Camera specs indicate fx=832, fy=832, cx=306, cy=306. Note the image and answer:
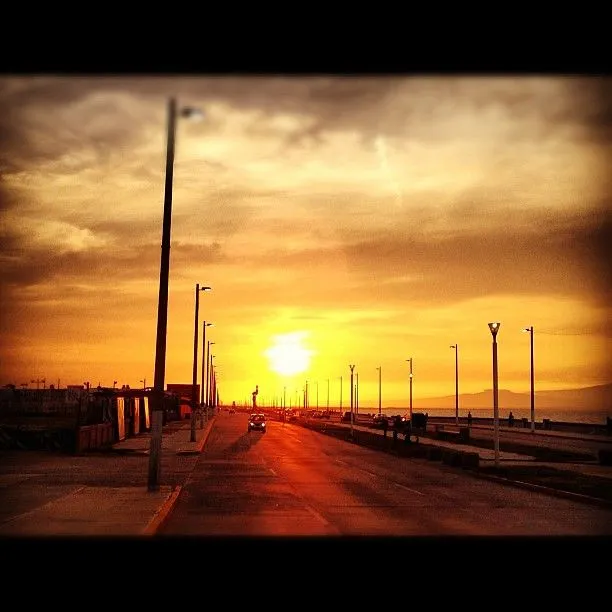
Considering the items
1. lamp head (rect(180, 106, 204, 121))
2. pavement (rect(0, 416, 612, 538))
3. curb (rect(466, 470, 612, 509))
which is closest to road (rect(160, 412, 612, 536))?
curb (rect(466, 470, 612, 509))

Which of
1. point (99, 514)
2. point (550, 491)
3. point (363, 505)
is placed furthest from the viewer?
point (550, 491)

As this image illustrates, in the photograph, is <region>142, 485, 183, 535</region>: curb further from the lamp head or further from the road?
the lamp head

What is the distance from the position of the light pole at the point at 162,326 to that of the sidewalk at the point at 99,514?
2.92 feet

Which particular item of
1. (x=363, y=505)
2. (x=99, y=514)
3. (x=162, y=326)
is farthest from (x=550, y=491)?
(x=99, y=514)

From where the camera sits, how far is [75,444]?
41.1m

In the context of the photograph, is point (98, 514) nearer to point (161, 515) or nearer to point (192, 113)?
point (161, 515)

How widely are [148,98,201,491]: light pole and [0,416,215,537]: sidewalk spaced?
889mm

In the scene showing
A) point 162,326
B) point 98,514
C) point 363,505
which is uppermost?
point 162,326

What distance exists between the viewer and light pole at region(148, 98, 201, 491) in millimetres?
22375

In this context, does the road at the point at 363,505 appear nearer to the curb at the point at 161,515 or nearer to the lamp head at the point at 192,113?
the curb at the point at 161,515

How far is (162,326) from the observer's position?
23562 millimetres

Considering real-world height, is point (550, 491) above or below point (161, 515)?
below

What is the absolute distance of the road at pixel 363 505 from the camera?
54.6 feet

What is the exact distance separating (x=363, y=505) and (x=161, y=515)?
616 centimetres
